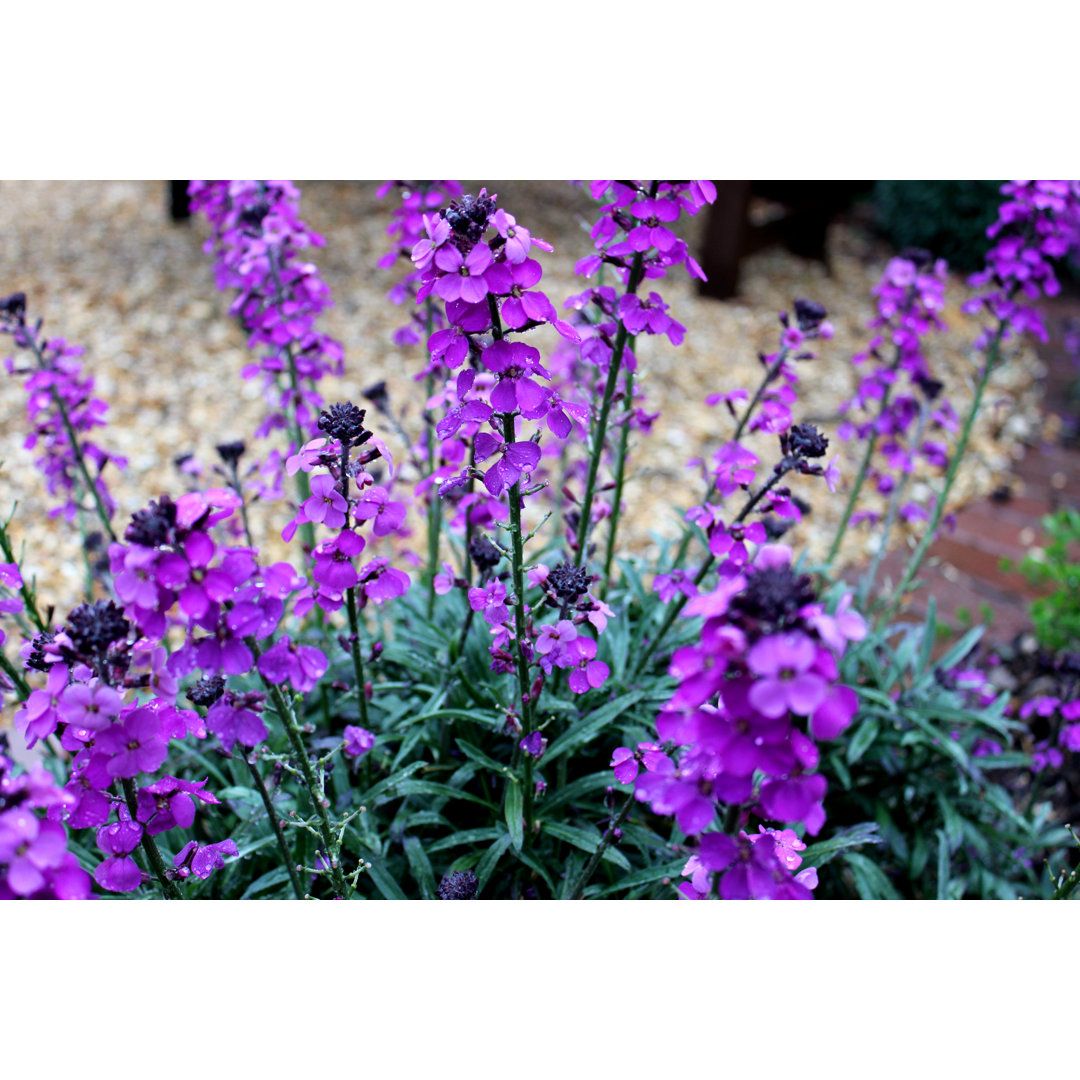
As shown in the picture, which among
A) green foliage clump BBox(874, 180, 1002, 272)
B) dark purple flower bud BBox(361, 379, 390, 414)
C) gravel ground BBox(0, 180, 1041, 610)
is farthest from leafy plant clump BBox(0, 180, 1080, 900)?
green foliage clump BBox(874, 180, 1002, 272)

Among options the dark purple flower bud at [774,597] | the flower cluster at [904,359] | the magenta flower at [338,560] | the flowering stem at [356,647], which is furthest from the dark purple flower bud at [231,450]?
the flower cluster at [904,359]

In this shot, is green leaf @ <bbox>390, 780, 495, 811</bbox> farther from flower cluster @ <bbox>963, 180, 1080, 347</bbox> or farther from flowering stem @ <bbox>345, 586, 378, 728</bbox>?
flower cluster @ <bbox>963, 180, 1080, 347</bbox>

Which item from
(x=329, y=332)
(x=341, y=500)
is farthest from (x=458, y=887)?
(x=329, y=332)

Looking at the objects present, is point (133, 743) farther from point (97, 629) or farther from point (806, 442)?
point (806, 442)

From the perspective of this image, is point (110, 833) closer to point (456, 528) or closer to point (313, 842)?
point (313, 842)

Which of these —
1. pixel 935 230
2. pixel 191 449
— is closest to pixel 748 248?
pixel 935 230
